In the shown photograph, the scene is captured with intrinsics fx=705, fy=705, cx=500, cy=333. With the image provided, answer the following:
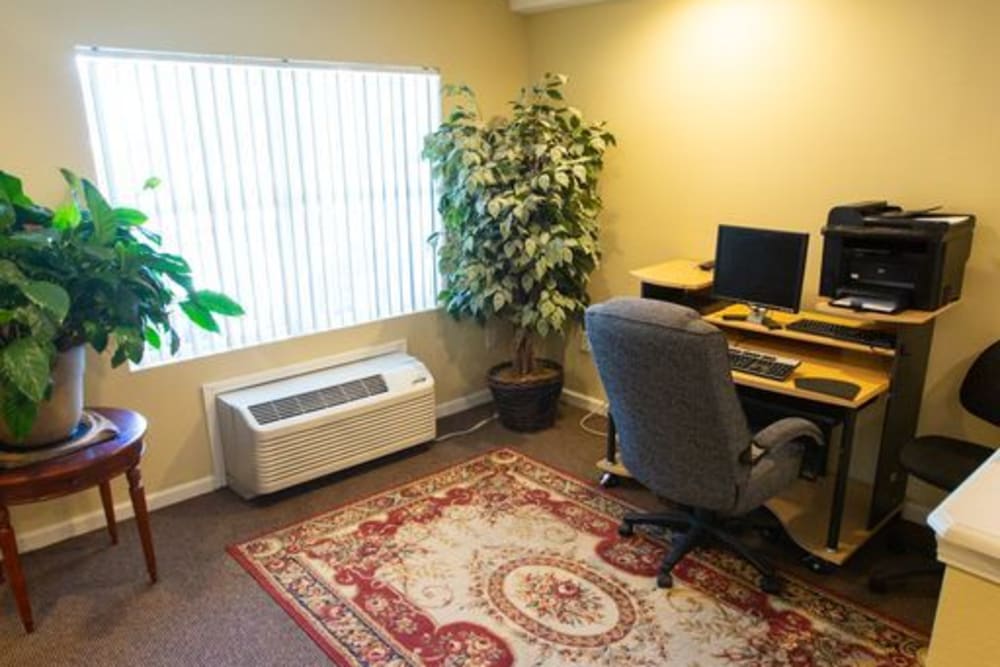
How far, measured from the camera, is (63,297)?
2.08 metres

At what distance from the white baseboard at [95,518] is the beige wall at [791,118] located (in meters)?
2.38

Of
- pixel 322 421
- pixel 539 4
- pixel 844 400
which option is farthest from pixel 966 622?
pixel 539 4

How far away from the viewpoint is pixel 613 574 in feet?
8.61

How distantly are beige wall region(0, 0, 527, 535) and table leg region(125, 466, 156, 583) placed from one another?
58cm

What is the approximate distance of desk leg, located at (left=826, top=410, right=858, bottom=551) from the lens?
2494 millimetres

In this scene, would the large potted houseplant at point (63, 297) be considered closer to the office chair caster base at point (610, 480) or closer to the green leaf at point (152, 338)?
the green leaf at point (152, 338)

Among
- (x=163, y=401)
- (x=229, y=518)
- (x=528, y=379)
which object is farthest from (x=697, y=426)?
(x=163, y=401)

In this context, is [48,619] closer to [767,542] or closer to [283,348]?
[283,348]

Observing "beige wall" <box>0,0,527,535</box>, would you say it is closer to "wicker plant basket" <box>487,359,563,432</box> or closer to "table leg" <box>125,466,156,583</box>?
"wicker plant basket" <box>487,359,563,432</box>

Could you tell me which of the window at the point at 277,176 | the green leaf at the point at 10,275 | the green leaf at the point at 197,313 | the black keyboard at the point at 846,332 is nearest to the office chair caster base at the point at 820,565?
the black keyboard at the point at 846,332

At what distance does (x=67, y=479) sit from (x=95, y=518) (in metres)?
0.83

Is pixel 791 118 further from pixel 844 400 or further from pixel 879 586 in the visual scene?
pixel 879 586

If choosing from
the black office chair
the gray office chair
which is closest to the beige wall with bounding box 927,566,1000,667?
the gray office chair

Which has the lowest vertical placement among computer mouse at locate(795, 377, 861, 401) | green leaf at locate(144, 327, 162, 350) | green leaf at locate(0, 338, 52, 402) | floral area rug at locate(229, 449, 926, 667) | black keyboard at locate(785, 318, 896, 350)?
floral area rug at locate(229, 449, 926, 667)
